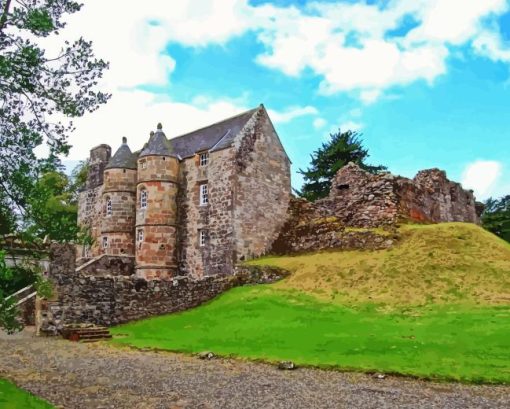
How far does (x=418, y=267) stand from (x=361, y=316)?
583cm

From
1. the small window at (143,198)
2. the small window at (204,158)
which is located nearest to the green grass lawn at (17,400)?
the small window at (143,198)

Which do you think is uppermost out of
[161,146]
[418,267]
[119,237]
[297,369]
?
[161,146]

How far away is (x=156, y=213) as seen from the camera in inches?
1523

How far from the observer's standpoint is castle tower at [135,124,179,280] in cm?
3812

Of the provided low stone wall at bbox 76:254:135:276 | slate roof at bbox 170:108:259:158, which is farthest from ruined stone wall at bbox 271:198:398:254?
low stone wall at bbox 76:254:135:276

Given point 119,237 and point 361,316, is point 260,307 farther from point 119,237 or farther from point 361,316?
point 119,237

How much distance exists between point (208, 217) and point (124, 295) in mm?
11637

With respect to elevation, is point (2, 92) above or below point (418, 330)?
above

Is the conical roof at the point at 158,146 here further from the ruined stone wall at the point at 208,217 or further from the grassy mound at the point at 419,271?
the grassy mound at the point at 419,271

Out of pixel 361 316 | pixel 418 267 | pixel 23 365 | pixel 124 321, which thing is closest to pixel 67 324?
pixel 124 321

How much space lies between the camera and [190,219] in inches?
1516

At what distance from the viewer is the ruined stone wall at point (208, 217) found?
35.6m

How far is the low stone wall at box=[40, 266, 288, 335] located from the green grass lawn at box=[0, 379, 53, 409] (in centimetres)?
1376

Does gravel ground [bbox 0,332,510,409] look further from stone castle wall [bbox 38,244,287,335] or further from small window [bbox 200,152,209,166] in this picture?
small window [bbox 200,152,209,166]
